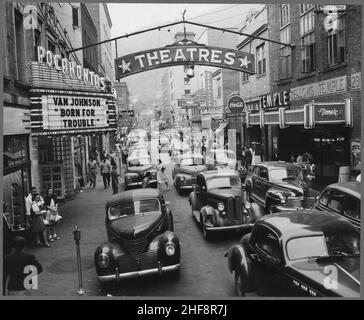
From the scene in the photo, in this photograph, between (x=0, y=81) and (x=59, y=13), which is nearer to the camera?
(x=0, y=81)

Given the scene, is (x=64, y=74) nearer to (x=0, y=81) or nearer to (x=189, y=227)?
(x=189, y=227)

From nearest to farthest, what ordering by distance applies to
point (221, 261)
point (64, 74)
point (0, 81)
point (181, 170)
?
point (0, 81) → point (221, 261) → point (64, 74) → point (181, 170)

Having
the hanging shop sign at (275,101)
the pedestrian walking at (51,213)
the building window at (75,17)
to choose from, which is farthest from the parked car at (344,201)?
the building window at (75,17)

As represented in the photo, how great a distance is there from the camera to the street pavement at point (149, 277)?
29.0 feet

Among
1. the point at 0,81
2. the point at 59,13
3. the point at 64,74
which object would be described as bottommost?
the point at 0,81

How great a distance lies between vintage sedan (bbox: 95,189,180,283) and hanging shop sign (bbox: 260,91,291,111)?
13998 mm

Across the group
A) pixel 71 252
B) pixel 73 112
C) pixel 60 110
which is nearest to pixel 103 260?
pixel 71 252

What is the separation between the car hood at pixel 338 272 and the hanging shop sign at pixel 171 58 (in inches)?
334

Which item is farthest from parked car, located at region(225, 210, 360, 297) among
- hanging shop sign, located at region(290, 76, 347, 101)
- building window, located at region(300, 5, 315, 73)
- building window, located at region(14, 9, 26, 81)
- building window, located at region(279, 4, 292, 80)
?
building window, located at region(279, 4, 292, 80)

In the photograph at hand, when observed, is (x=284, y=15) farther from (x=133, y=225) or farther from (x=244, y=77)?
(x=133, y=225)

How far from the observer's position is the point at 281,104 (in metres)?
23.7

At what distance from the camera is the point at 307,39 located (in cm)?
2067
